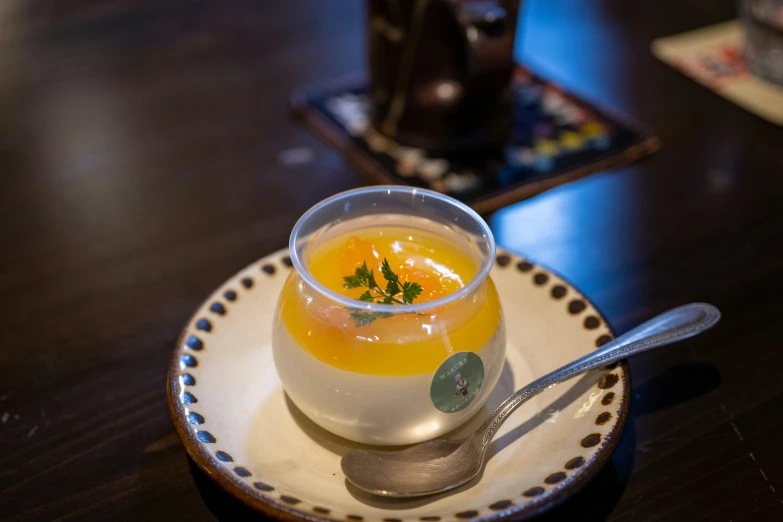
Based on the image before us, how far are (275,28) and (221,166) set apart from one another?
0.55 m

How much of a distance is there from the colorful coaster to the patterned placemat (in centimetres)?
24

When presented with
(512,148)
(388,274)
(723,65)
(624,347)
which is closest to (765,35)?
(723,65)

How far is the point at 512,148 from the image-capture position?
1.25 m

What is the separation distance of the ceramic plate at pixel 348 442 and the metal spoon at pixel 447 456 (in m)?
0.01

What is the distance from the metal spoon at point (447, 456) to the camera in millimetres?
646

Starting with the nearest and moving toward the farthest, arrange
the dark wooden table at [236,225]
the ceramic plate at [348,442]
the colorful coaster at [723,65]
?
the ceramic plate at [348,442]
the dark wooden table at [236,225]
the colorful coaster at [723,65]

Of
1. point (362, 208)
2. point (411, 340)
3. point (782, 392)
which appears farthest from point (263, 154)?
point (782, 392)

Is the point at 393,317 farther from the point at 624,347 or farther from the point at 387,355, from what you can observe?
the point at 624,347

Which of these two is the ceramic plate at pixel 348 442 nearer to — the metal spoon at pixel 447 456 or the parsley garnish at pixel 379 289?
the metal spoon at pixel 447 456

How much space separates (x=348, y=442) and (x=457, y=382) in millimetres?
130

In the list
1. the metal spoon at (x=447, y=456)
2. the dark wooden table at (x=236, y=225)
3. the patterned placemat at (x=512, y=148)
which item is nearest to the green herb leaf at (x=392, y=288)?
the metal spoon at (x=447, y=456)

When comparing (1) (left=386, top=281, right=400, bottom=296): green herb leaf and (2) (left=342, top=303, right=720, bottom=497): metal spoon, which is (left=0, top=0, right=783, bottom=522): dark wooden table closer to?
(2) (left=342, top=303, right=720, bottom=497): metal spoon

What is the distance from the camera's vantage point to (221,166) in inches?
48.5

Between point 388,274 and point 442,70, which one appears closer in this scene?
point 388,274
